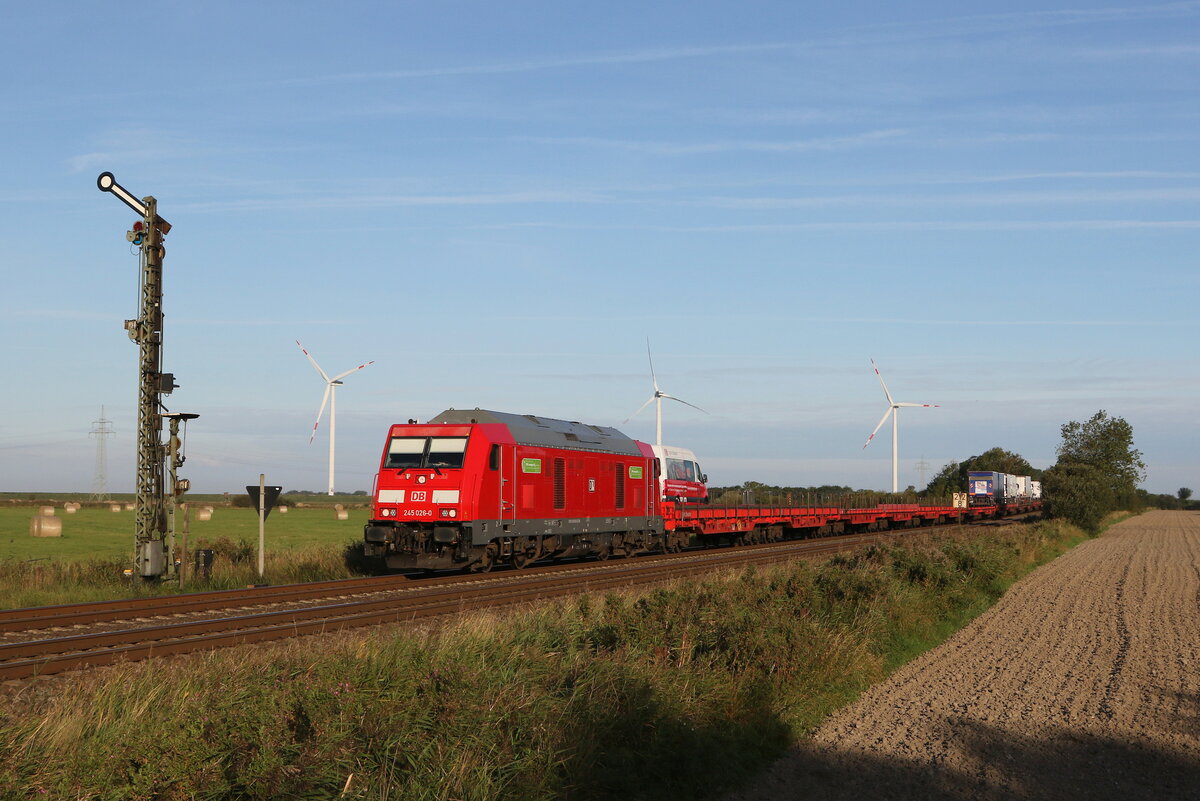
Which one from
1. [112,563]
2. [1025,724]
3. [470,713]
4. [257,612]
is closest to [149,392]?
[112,563]

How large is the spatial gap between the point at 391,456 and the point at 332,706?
728 inches

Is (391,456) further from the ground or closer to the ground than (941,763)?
further from the ground

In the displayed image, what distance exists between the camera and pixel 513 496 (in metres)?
27.5

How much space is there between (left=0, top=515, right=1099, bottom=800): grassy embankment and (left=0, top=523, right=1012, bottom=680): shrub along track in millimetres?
1546

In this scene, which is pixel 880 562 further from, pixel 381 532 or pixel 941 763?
pixel 941 763

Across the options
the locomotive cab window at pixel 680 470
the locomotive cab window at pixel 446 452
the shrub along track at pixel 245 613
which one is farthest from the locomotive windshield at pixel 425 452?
the locomotive cab window at pixel 680 470

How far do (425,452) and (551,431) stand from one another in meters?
4.89

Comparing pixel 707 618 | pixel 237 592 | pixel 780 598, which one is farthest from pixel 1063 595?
pixel 237 592

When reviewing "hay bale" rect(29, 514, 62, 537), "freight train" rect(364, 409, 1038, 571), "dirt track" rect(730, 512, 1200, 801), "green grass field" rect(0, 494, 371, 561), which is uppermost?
"freight train" rect(364, 409, 1038, 571)

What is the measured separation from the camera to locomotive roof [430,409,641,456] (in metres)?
27.3

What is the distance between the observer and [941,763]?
10.5 meters

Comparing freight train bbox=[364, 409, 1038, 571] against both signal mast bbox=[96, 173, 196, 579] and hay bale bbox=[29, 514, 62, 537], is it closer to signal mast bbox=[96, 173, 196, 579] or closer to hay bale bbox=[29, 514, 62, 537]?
signal mast bbox=[96, 173, 196, 579]

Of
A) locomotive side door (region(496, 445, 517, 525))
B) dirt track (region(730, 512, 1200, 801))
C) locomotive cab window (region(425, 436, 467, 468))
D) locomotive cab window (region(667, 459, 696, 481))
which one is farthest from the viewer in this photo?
locomotive cab window (region(667, 459, 696, 481))

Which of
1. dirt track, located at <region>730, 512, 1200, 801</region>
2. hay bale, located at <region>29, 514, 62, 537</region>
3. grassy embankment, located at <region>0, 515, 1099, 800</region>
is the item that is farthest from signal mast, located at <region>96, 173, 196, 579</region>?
hay bale, located at <region>29, 514, 62, 537</region>
